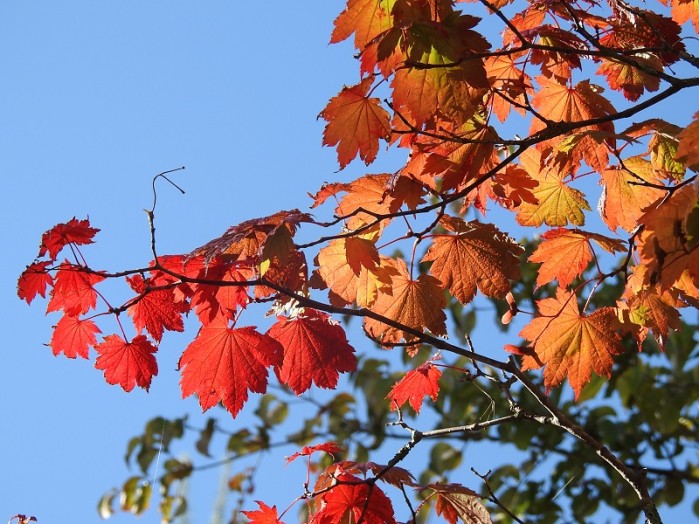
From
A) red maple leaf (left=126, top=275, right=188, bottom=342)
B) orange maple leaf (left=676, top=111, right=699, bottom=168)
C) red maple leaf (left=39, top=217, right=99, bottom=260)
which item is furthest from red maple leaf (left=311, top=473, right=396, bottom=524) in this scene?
orange maple leaf (left=676, top=111, right=699, bottom=168)

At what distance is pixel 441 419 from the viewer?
473 cm

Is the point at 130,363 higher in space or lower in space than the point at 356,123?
lower

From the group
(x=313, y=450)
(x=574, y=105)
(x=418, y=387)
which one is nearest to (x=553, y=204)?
(x=574, y=105)

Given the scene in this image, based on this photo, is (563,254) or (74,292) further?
(563,254)

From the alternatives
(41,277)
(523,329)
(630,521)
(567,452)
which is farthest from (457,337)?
(41,277)

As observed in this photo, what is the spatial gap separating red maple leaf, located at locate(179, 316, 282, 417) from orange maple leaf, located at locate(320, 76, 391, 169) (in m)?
0.38

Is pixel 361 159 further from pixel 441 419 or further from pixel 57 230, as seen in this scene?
pixel 441 419

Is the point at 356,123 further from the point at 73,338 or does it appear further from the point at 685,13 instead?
the point at 685,13

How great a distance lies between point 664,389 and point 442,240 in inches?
125

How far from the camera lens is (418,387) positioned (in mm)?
1903

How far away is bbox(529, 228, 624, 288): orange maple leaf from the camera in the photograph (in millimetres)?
1854

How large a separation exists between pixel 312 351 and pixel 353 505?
30 centimetres

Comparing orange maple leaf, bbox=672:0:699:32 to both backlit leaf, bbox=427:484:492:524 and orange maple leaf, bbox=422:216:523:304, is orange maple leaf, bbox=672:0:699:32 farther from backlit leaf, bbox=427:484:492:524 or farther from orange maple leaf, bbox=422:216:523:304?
backlit leaf, bbox=427:484:492:524

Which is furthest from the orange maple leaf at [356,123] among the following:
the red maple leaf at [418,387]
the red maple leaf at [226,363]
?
the red maple leaf at [418,387]
